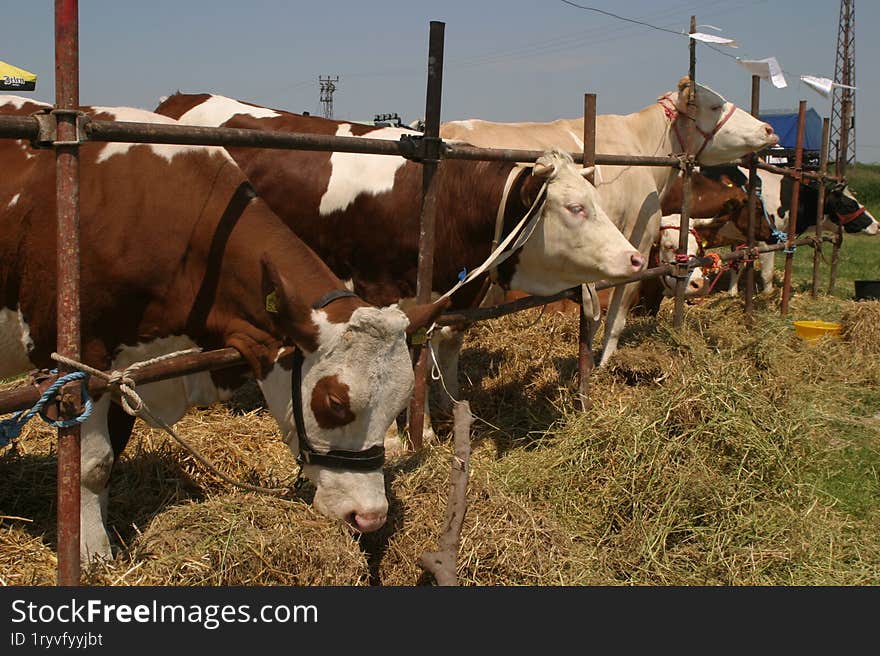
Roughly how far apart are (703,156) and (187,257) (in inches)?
235

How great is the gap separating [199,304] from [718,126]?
5.96 metres

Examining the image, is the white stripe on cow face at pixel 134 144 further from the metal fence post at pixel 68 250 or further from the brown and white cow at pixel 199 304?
the metal fence post at pixel 68 250

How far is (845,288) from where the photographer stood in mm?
13398

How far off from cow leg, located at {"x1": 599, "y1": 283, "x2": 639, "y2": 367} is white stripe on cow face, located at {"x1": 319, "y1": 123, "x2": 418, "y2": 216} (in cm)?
274

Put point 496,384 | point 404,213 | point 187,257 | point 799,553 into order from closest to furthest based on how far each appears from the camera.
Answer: point 187,257 → point 799,553 → point 404,213 → point 496,384

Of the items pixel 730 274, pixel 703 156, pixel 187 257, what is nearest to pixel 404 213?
pixel 187 257

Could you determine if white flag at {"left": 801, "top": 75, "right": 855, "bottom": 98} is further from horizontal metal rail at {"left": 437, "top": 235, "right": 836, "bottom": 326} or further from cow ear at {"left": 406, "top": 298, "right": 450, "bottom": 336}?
cow ear at {"left": 406, "top": 298, "right": 450, "bottom": 336}

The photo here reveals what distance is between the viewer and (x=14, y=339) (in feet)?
10.9

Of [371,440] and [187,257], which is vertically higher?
[187,257]

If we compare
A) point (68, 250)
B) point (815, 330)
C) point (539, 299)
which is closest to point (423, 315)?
point (68, 250)

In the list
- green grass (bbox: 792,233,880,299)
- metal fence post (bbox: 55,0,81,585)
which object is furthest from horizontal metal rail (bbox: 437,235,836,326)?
green grass (bbox: 792,233,880,299)

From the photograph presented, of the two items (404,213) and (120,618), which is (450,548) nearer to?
(120,618)

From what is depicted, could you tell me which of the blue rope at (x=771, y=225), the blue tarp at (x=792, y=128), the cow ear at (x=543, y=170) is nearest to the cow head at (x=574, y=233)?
the cow ear at (x=543, y=170)

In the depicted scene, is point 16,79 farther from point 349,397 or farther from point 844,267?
point 844,267
